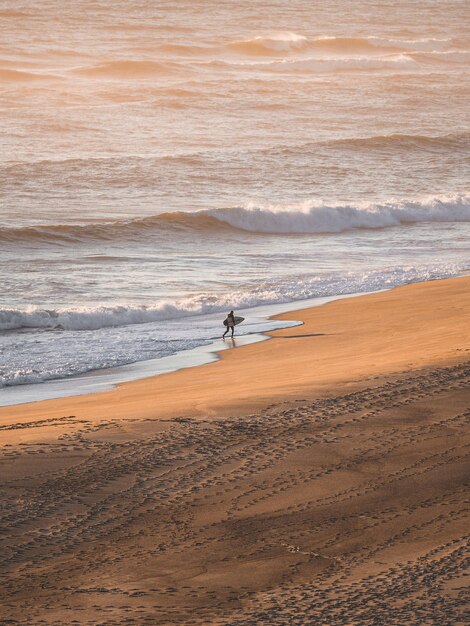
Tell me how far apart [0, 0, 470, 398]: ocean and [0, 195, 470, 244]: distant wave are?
5 centimetres

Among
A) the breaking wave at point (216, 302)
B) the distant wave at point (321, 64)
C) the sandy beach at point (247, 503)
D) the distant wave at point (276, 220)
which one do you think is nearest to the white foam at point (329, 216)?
the distant wave at point (276, 220)

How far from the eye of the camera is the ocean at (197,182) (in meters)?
14.1

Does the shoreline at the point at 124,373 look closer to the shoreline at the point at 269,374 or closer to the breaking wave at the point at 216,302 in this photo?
the shoreline at the point at 269,374

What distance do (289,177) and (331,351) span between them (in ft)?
47.7

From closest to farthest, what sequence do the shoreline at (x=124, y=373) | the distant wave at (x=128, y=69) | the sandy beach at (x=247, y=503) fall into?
the sandy beach at (x=247, y=503)
the shoreline at (x=124, y=373)
the distant wave at (x=128, y=69)

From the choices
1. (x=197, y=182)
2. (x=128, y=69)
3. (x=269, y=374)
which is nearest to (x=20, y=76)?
(x=128, y=69)

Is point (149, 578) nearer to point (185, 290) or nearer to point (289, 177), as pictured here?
point (185, 290)

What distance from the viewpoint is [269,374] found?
10.1 metres

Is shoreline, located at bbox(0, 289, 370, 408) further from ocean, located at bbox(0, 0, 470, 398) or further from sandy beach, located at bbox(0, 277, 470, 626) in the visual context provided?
sandy beach, located at bbox(0, 277, 470, 626)

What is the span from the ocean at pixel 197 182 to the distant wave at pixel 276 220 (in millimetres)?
48

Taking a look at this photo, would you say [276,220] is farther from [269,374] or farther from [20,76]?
[20,76]

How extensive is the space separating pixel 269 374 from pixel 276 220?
1103cm

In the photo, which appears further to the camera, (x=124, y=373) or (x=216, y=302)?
(x=216, y=302)

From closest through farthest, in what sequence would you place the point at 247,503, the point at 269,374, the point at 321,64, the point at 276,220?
the point at 247,503 → the point at 269,374 → the point at 276,220 → the point at 321,64
